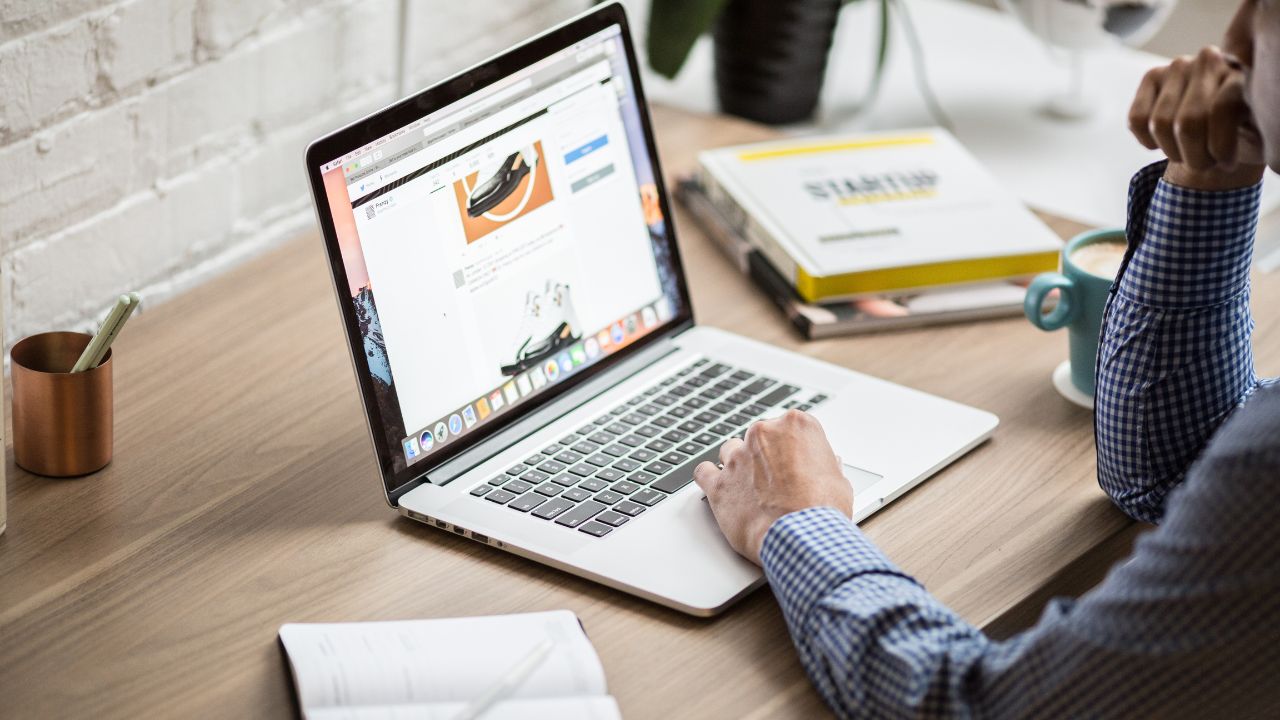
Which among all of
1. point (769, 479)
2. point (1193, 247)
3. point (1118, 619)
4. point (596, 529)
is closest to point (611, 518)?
point (596, 529)

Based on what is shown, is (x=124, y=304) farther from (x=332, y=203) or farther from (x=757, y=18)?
(x=757, y=18)

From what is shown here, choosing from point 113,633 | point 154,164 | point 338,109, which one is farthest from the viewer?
point 338,109

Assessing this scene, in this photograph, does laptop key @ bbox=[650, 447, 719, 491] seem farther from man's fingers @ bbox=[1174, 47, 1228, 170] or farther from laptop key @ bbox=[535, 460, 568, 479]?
man's fingers @ bbox=[1174, 47, 1228, 170]

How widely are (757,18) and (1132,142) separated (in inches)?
20.8

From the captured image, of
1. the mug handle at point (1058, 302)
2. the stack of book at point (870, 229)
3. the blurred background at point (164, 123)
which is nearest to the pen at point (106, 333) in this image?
the blurred background at point (164, 123)

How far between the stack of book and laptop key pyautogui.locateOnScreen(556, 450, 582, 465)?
1.04ft

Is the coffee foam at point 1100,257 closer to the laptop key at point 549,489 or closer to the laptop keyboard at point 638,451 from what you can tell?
the laptop keyboard at point 638,451

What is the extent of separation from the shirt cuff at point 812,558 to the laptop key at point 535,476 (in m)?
0.20

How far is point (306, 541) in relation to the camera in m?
0.98

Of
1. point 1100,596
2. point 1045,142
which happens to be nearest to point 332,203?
point 1100,596

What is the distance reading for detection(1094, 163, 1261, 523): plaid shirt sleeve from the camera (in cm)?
101

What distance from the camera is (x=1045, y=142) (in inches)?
70.5

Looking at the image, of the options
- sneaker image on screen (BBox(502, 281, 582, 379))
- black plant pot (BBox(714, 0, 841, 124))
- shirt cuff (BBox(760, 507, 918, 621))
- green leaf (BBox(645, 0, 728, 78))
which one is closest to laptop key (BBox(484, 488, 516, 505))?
sneaker image on screen (BBox(502, 281, 582, 379))

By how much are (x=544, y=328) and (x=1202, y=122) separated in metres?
0.53
